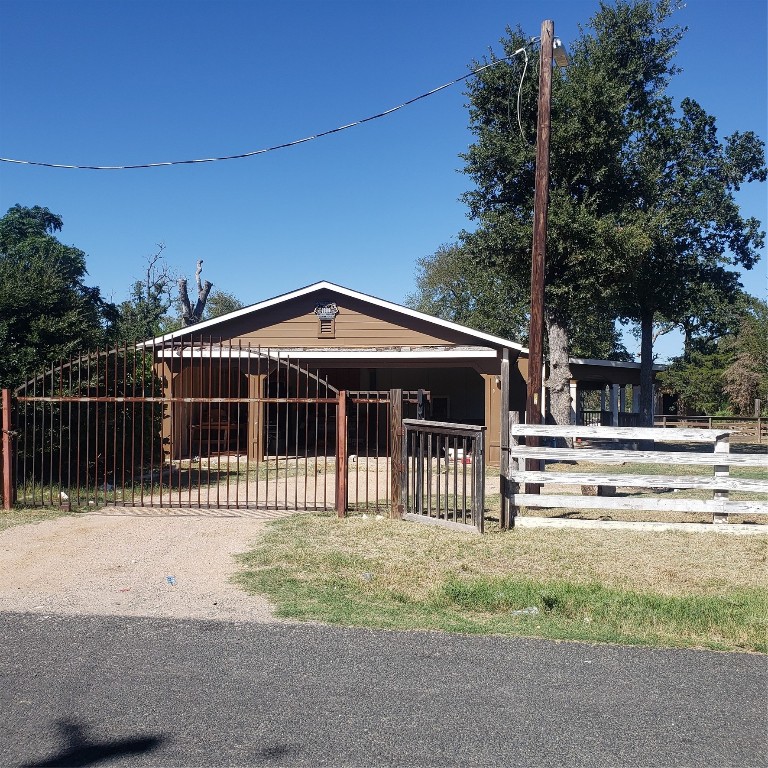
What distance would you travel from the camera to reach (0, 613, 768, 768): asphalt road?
12.4ft

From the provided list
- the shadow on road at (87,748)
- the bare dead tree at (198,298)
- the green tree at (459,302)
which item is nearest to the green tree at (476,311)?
the green tree at (459,302)

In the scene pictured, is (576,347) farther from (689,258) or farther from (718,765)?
(718,765)

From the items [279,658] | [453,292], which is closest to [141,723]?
[279,658]

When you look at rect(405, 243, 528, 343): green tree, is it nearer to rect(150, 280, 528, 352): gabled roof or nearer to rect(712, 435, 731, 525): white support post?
rect(150, 280, 528, 352): gabled roof

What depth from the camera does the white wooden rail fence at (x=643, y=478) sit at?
9335 mm

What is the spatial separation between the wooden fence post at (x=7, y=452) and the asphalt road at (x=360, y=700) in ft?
19.9

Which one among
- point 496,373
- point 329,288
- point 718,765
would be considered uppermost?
point 329,288

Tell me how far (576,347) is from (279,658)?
4519cm

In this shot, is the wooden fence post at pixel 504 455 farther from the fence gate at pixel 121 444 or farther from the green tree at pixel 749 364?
the green tree at pixel 749 364

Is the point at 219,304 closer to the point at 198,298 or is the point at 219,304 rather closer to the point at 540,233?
the point at 198,298

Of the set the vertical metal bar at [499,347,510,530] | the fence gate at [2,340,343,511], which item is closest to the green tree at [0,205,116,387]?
the fence gate at [2,340,343,511]

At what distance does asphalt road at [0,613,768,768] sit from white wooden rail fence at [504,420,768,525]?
423 centimetres

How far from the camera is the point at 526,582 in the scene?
23.1 feet

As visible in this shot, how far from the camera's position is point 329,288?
64.7 feet
